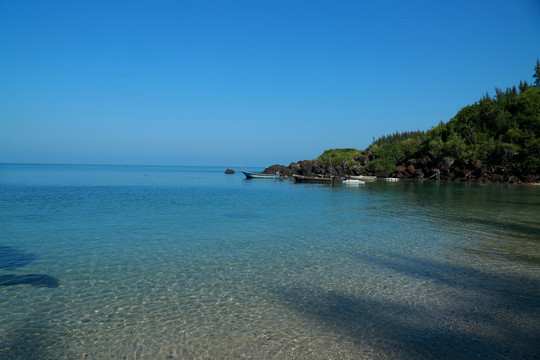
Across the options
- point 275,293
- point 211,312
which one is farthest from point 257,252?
point 211,312

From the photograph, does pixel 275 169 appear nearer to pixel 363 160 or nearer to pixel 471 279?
pixel 363 160

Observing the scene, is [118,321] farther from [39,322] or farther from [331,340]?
[331,340]

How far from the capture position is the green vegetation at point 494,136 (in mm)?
70125

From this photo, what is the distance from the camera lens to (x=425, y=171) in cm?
8662

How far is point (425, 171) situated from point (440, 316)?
8794cm

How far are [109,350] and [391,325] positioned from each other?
5290 millimetres

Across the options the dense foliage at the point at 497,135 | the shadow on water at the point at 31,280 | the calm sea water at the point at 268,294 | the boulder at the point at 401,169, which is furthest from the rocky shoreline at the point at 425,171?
the shadow on water at the point at 31,280

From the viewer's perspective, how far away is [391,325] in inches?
261

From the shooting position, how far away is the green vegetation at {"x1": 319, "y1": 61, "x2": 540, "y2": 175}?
7012 centimetres

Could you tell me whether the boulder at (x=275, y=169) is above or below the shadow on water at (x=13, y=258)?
above

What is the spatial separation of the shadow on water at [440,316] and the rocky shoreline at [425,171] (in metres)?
71.4

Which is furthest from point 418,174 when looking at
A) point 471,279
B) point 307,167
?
point 471,279

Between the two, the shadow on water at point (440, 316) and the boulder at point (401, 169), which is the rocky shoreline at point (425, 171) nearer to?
the boulder at point (401, 169)

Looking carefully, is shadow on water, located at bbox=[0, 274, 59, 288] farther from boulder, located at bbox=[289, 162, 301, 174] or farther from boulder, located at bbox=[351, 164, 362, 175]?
boulder, located at bbox=[351, 164, 362, 175]
